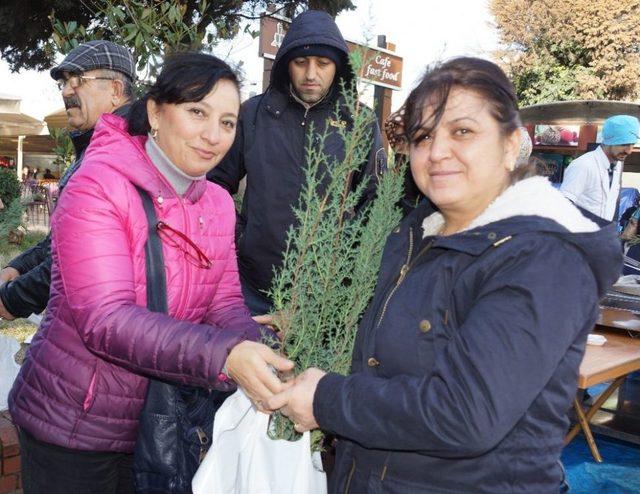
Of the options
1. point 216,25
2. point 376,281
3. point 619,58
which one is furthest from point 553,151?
point 619,58

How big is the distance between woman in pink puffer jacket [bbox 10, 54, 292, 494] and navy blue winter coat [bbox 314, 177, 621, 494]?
0.31m

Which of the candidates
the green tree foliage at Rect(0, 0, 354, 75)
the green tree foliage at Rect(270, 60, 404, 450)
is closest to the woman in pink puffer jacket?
the green tree foliage at Rect(270, 60, 404, 450)

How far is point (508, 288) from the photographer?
1.22 m

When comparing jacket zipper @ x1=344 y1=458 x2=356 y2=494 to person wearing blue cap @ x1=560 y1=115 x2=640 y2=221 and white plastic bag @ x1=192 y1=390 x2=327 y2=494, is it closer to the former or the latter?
white plastic bag @ x1=192 y1=390 x2=327 y2=494

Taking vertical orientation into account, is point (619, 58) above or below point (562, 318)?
above

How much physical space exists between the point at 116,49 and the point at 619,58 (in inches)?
1017

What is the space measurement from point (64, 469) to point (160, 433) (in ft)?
1.15

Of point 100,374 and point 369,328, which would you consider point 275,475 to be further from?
point 100,374

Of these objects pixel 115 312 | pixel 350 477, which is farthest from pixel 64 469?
pixel 350 477

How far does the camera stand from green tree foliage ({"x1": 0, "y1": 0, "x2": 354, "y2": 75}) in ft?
11.9

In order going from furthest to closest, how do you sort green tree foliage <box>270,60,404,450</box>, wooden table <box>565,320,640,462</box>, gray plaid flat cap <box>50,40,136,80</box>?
wooden table <box>565,320,640,462</box>
gray plaid flat cap <box>50,40,136,80</box>
green tree foliage <box>270,60,404,450</box>

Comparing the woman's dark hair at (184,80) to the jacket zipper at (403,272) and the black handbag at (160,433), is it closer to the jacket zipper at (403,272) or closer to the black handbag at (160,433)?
the black handbag at (160,433)

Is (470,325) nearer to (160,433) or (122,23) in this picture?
(160,433)

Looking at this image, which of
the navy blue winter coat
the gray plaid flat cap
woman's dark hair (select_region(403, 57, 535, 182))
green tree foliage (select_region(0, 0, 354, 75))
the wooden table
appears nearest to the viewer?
the navy blue winter coat
